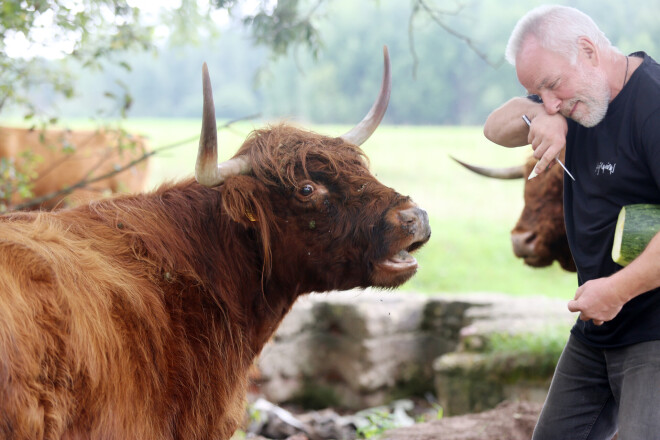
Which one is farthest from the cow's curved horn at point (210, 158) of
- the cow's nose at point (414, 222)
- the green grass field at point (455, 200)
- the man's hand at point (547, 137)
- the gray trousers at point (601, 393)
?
the green grass field at point (455, 200)

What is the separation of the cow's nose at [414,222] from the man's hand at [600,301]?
2.89 feet

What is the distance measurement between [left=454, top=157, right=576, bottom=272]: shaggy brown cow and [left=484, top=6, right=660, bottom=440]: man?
223cm

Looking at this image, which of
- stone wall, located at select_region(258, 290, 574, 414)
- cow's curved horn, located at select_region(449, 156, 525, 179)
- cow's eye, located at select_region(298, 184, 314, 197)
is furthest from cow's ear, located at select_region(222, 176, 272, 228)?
stone wall, located at select_region(258, 290, 574, 414)

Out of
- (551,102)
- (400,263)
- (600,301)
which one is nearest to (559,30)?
(551,102)

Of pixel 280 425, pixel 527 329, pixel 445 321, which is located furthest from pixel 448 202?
pixel 280 425

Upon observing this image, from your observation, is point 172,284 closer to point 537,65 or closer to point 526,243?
point 537,65

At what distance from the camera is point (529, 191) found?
16.7ft

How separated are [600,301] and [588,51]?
3.02 ft

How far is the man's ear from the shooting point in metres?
2.44

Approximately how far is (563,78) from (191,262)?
1.78 metres

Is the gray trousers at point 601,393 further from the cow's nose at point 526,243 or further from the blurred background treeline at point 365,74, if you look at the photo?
the blurred background treeline at point 365,74

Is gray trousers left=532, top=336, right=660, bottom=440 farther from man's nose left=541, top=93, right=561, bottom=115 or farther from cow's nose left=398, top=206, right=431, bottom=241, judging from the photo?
man's nose left=541, top=93, right=561, bottom=115

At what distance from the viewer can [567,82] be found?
2488 millimetres

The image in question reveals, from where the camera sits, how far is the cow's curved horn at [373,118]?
11.7ft
